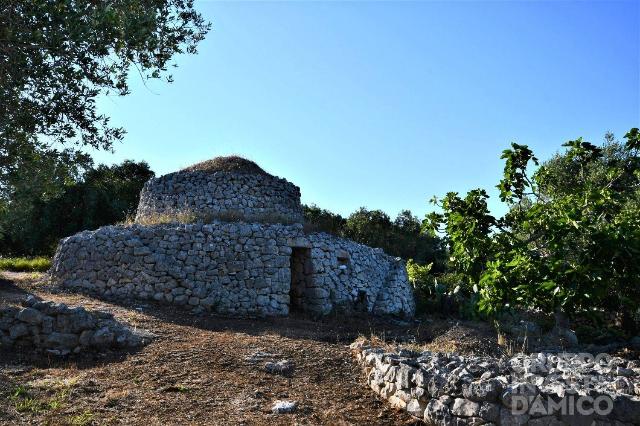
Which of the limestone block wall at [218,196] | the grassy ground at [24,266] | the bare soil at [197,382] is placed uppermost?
the limestone block wall at [218,196]

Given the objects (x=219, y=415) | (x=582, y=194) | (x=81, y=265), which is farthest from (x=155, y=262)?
(x=582, y=194)

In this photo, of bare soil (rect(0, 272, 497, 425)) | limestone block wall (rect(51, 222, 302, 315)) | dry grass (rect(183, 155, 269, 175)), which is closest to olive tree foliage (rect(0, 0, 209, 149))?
bare soil (rect(0, 272, 497, 425))

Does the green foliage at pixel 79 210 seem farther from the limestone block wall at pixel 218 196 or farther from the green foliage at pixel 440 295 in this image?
the green foliage at pixel 440 295

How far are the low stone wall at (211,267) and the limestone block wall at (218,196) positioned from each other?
168 centimetres

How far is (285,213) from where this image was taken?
17625 millimetres

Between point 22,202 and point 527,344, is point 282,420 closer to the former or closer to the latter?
point 22,202

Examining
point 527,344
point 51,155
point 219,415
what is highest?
point 51,155

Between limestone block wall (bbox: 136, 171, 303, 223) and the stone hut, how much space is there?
0.05 metres

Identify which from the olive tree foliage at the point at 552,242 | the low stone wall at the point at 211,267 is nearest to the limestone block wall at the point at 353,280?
the low stone wall at the point at 211,267

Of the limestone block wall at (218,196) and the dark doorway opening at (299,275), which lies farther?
the limestone block wall at (218,196)

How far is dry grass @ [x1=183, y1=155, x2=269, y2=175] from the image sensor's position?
18.0 m

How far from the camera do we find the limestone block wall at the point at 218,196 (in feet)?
55.5

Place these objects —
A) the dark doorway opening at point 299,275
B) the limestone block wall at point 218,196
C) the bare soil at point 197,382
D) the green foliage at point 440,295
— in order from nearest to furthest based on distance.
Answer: the bare soil at point 197,382 < the dark doorway opening at point 299,275 < the green foliage at point 440,295 < the limestone block wall at point 218,196

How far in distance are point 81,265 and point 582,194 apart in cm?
1250
